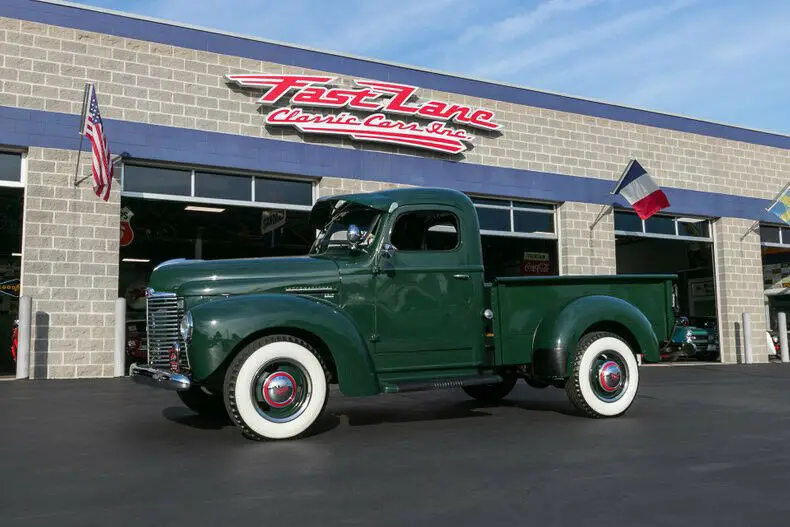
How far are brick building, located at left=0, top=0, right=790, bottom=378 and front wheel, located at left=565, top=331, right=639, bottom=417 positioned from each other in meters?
5.16

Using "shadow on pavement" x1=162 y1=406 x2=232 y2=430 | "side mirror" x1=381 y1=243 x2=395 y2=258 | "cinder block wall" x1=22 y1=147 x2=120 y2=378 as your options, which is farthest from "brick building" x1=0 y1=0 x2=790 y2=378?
"side mirror" x1=381 y1=243 x2=395 y2=258

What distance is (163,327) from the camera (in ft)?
20.5

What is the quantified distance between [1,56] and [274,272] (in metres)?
8.34

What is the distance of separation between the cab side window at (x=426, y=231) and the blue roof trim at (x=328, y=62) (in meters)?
8.20

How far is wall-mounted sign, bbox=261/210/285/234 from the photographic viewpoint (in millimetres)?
14703

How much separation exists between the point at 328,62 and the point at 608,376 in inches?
380

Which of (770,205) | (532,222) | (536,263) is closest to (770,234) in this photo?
(770,205)

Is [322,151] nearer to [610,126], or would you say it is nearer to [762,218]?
[610,126]

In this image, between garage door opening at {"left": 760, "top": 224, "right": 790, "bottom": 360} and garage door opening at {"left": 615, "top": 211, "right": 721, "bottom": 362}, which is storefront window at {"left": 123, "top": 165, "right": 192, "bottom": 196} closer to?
garage door opening at {"left": 615, "top": 211, "right": 721, "bottom": 362}

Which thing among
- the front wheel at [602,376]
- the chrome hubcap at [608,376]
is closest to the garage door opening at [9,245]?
the front wheel at [602,376]

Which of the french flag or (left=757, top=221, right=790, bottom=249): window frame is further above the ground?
the french flag

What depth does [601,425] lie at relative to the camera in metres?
6.68

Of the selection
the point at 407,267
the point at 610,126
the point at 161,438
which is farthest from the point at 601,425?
the point at 610,126

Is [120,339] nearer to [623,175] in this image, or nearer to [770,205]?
[623,175]
